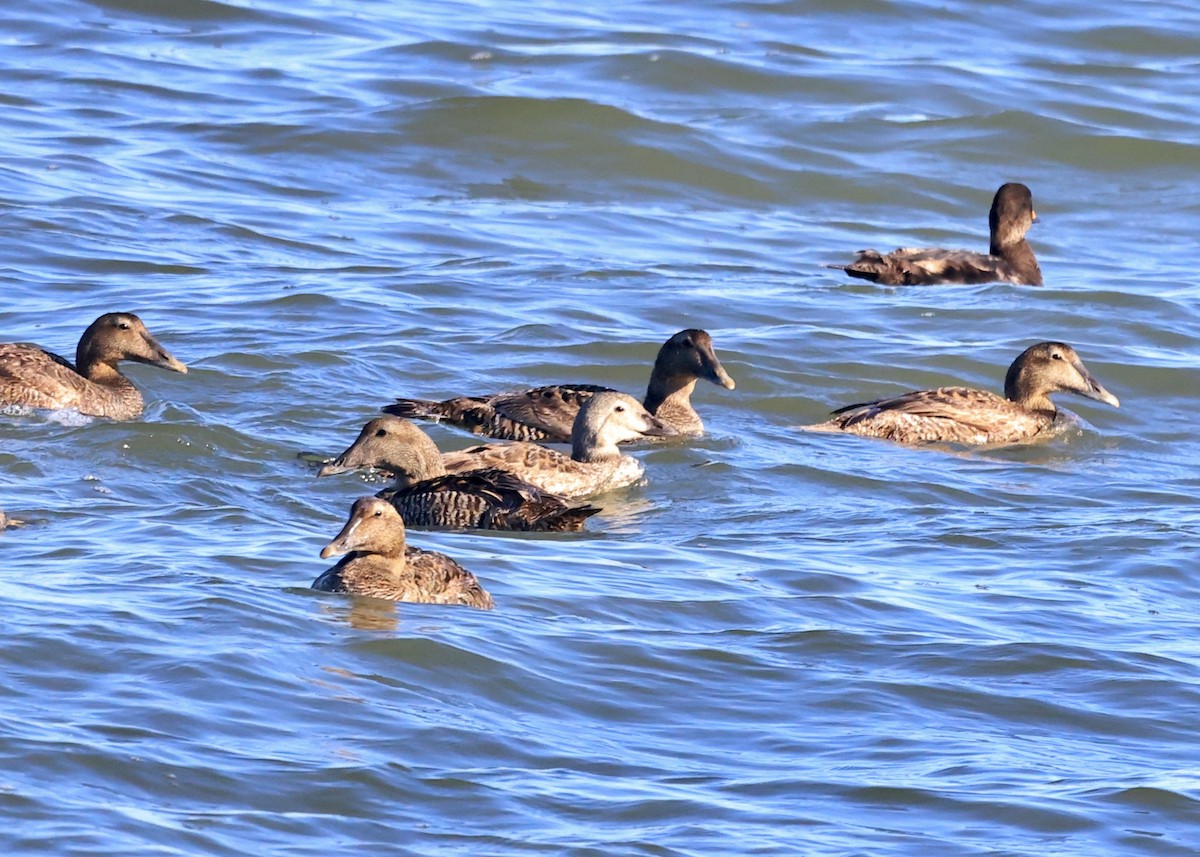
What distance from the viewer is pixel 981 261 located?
16.7m

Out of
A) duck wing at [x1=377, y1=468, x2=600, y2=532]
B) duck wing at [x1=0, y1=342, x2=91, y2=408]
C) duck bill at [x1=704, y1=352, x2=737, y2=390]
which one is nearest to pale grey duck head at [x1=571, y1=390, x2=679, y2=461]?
duck bill at [x1=704, y1=352, x2=737, y2=390]

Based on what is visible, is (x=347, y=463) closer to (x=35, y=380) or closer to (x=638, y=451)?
(x=638, y=451)

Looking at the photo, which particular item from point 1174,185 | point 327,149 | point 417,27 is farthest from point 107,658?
point 417,27

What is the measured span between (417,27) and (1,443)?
13.8m

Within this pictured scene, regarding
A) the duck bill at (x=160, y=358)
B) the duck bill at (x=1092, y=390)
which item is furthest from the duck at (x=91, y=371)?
the duck bill at (x=1092, y=390)

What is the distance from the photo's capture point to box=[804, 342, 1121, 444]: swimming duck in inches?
490

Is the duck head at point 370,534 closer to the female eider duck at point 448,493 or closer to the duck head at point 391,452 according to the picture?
the female eider duck at point 448,493

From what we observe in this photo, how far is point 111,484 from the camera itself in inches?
403

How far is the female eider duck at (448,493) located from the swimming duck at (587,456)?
1.45 ft

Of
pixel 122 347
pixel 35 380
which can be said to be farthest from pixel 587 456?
pixel 35 380

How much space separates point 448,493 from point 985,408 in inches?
154

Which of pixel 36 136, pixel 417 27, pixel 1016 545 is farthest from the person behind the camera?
pixel 417 27

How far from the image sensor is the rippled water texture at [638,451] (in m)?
6.63

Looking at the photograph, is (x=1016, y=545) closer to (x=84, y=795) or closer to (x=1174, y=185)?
(x=84, y=795)
